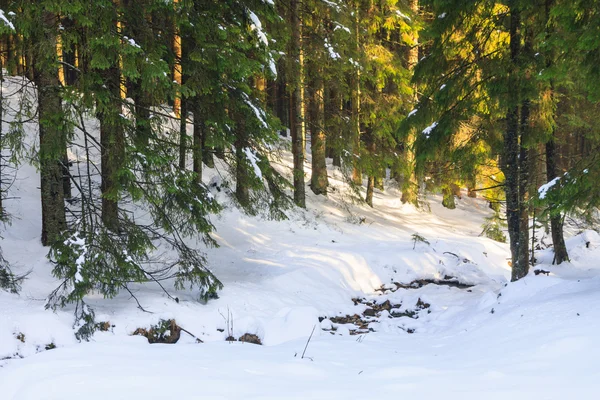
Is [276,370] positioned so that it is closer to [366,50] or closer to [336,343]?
[336,343]

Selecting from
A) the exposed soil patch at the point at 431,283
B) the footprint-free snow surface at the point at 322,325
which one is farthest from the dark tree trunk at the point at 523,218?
the exposed soil patch at the point at 431,283

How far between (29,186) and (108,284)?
7563mm

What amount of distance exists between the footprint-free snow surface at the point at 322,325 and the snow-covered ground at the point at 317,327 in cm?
2

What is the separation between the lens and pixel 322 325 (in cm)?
824

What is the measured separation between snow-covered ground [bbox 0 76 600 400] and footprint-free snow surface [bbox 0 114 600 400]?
0.9 inches

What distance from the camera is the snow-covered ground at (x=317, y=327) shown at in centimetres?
391

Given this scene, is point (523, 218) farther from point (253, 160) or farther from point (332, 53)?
point (332, 53)

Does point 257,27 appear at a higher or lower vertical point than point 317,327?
higher

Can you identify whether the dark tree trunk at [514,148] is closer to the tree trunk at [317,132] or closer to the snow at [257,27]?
the snow at [257,27]

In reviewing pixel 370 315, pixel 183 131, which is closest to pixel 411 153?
pixel 370 315

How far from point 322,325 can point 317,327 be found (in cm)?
44

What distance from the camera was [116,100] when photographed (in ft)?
24.2

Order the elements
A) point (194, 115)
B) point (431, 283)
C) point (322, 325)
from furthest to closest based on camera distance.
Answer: point (431, 283) → point (194, 115) → point (322, 325)

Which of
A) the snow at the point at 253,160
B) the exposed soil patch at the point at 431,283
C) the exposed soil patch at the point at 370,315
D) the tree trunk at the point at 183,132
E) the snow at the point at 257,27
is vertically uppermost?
the snow at the point at 257,27
